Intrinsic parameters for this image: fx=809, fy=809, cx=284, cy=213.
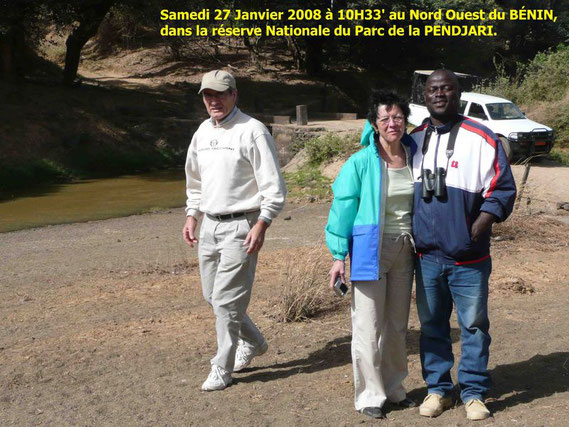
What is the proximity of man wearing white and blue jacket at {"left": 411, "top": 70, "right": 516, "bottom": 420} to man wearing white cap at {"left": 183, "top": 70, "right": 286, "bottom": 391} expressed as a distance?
95 centimetres

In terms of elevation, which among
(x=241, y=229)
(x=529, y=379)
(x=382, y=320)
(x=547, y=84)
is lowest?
(x=529, y=379)

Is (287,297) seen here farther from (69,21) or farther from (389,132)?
(69,21)

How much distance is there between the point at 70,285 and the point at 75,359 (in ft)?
8.65

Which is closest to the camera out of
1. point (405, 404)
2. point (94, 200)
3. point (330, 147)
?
point (405, 404)

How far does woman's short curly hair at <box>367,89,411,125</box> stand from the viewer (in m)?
4.26

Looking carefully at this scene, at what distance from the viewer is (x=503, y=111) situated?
21422 millimetres

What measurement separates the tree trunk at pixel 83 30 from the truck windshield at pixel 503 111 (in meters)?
14.2

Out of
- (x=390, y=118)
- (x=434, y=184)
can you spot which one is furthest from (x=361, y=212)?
(x=390, y=118)

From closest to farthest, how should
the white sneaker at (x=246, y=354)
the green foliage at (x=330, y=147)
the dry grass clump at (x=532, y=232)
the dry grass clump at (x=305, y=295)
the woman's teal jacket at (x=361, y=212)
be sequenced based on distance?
the woman's teal jacket at (x=361, y=212) < the white sneaker at (x=246, y=354) < the dry grass clump at (x=305, y=295) < the dry grass clump at (x=532, y=232) < the green foliage at (x=330, y=147)

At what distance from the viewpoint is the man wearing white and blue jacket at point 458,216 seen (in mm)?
4098

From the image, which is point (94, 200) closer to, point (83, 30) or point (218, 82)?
point (83, 30)

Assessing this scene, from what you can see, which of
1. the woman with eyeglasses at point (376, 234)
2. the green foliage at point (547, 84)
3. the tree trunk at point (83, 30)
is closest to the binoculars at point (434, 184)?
the woman with eyeglasses at point (376, 234)

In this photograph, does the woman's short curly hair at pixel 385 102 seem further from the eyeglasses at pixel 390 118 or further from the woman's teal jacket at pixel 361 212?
the woman's teal jacket at pixel 361 212

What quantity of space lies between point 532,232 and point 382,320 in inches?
237
